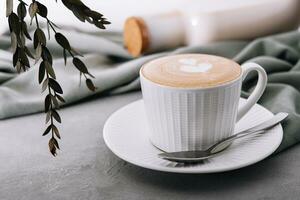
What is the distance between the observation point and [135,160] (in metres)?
0.48

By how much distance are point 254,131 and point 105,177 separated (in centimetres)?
16

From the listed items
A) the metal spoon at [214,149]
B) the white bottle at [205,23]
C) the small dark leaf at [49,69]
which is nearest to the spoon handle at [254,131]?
the metal spoon at [214,149]

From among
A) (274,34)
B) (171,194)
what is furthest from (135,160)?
(274,34)

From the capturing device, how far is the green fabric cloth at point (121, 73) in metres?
0.64

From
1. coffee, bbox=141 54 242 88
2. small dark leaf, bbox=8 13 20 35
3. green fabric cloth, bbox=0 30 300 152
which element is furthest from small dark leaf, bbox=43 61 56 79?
green fabric cloth, bbox=0 30 300 152

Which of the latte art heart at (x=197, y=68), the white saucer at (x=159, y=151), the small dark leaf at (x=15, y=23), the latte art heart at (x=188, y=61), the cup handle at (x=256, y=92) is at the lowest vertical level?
the white saucer at (x=159, y=151)

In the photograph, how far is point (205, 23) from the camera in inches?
32.0

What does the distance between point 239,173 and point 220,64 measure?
0.37 ft

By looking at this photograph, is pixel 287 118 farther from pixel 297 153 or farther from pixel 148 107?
pixel 148 107

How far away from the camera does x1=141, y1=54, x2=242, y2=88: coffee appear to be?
487mm

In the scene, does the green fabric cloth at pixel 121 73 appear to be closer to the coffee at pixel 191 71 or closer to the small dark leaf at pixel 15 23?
the coffee at pixel 191 71

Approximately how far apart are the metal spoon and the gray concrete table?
2cm

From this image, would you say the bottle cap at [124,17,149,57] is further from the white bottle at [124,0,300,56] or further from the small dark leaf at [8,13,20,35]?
the small dark leaf at [8,13,20,35]

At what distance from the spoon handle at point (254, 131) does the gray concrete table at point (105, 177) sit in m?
0.03
